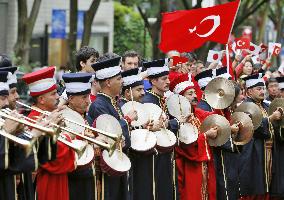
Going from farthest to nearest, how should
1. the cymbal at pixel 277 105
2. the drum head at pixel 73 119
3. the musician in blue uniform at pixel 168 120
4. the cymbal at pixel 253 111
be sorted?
1. the cymbal at pixel 277 105
2. the cymbal at pixel 253 111
3. the musician in blue uniform at pixel 168 120
4. the drum head at pixel 73 119

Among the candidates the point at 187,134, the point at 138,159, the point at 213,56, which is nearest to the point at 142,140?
the point at 138,159

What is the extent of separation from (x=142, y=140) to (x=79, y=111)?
107 centimetres

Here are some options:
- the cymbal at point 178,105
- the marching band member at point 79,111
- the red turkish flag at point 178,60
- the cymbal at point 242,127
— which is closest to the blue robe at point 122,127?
the marching band member at point 79,111

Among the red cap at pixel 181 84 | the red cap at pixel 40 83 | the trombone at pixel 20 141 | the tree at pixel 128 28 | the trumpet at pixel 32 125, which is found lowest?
the tree at pixel 128 28

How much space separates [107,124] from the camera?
388 inches

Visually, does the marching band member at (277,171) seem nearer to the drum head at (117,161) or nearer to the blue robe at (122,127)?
the blue robe at (122,127)

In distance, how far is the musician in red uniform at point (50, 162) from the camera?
906 cm

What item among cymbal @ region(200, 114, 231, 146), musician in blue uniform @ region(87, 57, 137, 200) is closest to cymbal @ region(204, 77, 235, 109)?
cymbal @ region(200, 114, 231, 146)

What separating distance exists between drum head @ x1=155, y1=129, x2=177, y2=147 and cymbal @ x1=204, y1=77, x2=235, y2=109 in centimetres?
122

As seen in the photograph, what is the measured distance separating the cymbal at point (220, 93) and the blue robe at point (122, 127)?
6.95 feet

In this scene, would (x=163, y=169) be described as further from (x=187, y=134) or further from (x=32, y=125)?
(x=32, y=125)

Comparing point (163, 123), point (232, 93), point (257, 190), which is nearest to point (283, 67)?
point (257, 190)

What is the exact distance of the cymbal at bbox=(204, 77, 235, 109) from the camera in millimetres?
12070

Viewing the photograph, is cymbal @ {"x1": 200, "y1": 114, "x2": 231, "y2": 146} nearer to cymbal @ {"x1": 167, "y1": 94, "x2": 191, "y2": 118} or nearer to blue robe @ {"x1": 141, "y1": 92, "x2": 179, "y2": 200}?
cymbal @ {"x1": 167, "y1": 94, "x2": 191, "y2": 118}
